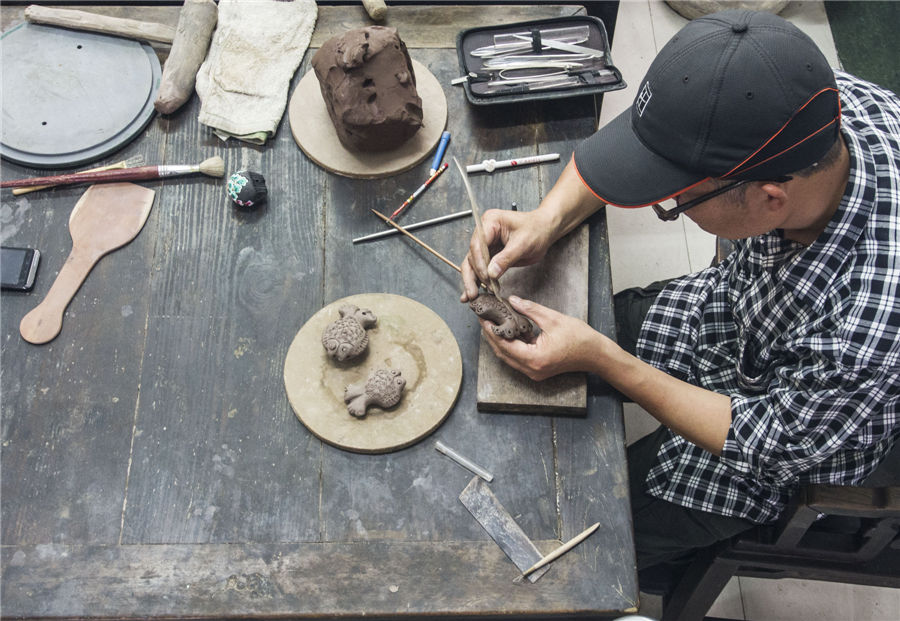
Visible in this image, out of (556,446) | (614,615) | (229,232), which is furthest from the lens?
(229,232)

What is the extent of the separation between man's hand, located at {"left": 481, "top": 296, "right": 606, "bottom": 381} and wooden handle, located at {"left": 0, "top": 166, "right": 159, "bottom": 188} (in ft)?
3.38

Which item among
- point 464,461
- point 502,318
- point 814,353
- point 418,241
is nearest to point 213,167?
point 418,241

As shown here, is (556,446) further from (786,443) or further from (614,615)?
(786,443)

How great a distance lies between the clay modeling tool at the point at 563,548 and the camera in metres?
1.52

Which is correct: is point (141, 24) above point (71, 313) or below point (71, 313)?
above

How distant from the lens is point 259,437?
A: 1667mm

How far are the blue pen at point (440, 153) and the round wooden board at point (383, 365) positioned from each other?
0.40 metres

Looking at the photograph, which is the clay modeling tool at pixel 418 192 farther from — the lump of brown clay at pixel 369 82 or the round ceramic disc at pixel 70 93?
the round ceramic disc at pixel 70 93

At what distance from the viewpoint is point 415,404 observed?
1671mm

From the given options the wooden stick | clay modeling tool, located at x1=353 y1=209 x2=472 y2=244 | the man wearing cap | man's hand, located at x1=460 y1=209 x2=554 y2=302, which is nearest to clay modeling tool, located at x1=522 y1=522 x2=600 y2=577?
the man wearing cap

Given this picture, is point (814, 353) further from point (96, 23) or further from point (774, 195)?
point (96, 23)

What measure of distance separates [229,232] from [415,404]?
703 millimetres

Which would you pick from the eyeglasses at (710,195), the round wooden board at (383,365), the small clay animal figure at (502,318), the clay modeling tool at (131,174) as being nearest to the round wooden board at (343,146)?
the clay modeling tool at (131,174)

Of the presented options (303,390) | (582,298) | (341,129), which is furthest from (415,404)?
(341,129)
